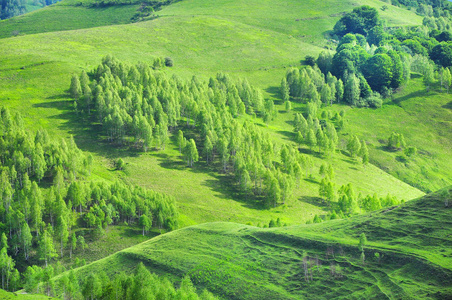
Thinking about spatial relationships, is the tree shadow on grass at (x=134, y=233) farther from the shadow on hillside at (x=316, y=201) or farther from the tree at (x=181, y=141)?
the shadow on hillside at (x=316, y=201)

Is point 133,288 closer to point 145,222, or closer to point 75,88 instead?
point 145,222

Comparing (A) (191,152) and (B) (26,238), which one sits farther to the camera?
→ (A) (191,152)

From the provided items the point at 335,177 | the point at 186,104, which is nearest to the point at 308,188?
the point at 335,177

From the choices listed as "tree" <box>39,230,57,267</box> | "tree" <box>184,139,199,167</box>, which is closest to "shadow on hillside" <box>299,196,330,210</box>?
"tree" <box>184,139,199,167</box>

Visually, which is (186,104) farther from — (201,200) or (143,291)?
(143,291)

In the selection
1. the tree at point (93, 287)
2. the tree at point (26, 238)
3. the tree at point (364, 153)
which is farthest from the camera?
the tree at point (364, 153)

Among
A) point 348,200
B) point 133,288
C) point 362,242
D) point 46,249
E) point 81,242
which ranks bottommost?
point 348,200

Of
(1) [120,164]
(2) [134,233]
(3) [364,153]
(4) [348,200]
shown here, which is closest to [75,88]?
(1) [120,164]

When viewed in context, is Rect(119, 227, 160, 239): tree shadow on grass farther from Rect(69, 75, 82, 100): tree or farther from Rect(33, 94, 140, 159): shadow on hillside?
Rect(69, 75, 82, 100): tree

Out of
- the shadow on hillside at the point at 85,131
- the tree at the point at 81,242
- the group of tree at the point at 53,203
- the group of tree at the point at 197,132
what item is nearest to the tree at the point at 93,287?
the group of tree at the point at 53,203
